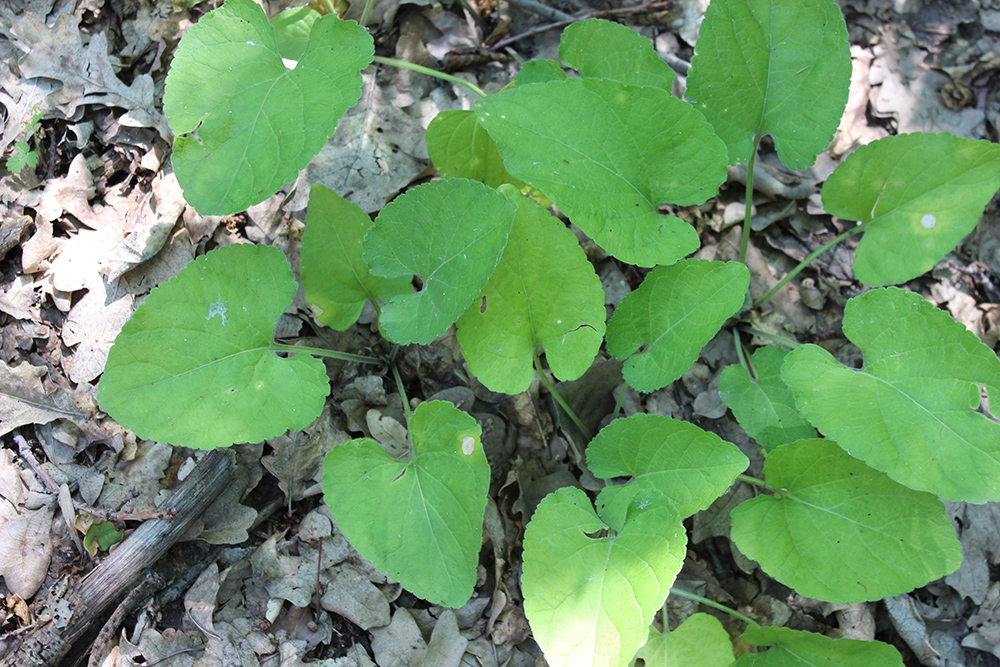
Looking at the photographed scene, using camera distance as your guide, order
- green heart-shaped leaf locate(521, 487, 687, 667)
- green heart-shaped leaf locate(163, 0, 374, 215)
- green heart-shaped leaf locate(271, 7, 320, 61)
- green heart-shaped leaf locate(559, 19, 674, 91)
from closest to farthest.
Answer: green heart-shaped leaf locate(521, 487, 687, 667), green heart-shaped leaf locate(163, 0, 374, 215), green heart-shaped leaf locate(559, 19, 674, 91), green heart-shaped leaf locate(271, 7, 320, 61)

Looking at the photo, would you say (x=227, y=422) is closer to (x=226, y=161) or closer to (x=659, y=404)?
(x=226, y=161)

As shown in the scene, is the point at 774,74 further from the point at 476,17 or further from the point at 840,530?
the point at 840,530

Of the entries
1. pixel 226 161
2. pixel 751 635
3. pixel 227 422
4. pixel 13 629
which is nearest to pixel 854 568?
pixel 751 635

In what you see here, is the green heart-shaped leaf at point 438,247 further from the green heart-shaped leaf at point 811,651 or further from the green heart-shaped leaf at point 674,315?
the green heart-shaped leaf at point 811,651

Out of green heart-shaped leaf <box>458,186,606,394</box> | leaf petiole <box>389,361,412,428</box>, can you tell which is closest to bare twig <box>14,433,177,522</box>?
leaf petiole <box>389,361,412,428</box>

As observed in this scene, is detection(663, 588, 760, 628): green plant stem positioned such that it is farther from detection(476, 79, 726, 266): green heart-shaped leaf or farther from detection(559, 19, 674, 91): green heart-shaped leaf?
Result: detection(559, 19, 674, 91): green heart-shaped leaf

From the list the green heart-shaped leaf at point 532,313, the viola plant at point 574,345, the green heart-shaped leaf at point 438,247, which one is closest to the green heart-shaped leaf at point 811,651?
the viola plant at point 574,345

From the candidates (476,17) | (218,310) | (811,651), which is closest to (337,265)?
(218,310)
